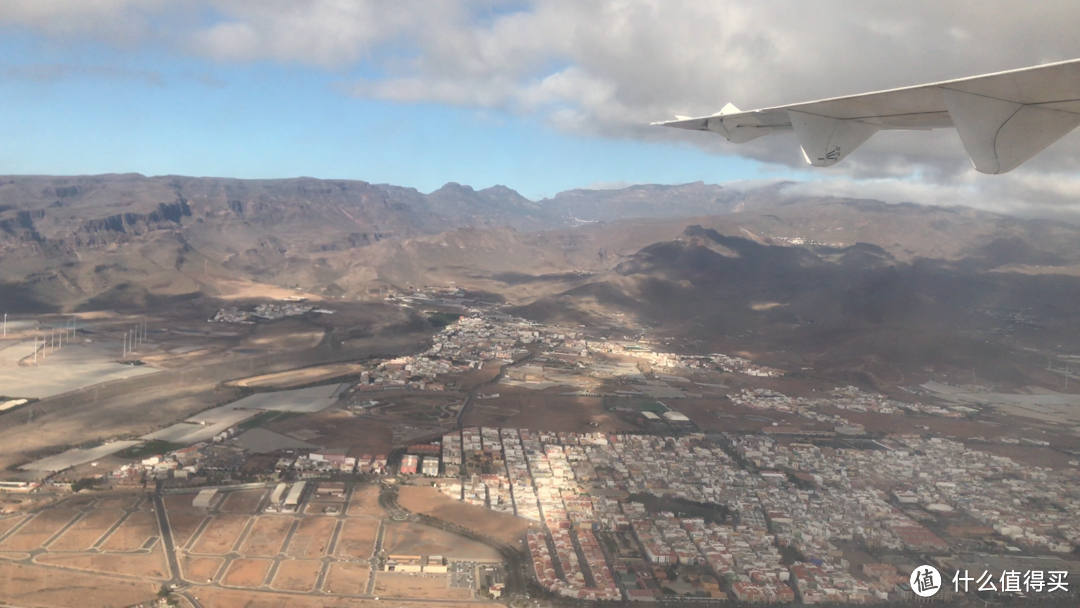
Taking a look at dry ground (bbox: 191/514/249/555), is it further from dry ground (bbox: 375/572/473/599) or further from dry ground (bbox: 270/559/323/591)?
dry ground (bbox: 375/572/473/599)

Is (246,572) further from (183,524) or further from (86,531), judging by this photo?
(86,531)

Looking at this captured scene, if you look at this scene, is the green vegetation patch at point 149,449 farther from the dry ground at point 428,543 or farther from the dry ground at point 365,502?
the dry ground at point 428,543

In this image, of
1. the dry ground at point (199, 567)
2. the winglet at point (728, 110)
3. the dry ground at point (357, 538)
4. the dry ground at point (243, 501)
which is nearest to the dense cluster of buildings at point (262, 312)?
the dry ground at point (243, 501)

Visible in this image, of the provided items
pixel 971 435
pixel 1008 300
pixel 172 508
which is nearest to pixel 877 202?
pixel 1008 300

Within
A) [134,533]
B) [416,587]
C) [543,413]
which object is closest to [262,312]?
[543,413]

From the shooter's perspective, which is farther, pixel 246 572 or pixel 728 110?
pixel 246 572

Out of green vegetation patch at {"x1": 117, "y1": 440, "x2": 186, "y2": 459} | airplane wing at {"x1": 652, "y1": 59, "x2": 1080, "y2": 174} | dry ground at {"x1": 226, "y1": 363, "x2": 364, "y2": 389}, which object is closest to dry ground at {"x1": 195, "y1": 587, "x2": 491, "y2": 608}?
green vegetation patch at {"x1": 117, "y1": 440, "x2": 186, "y2": 459}
